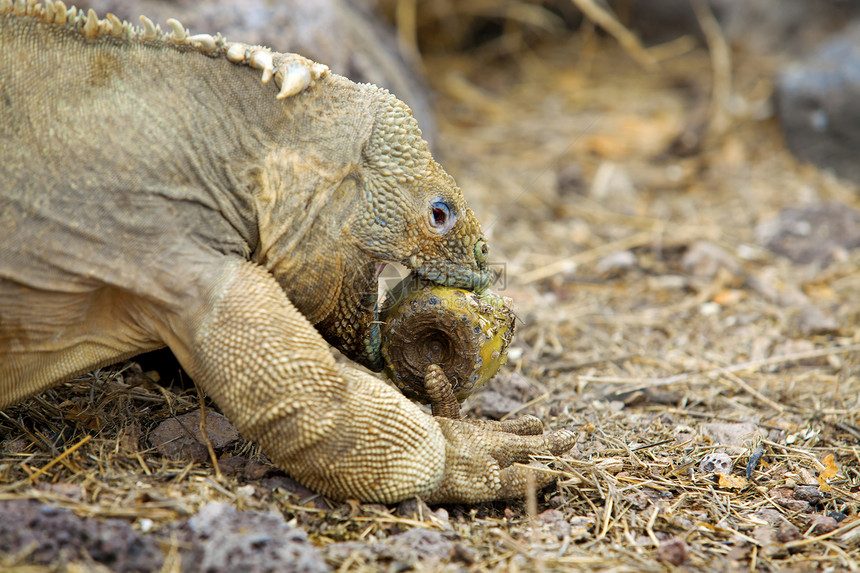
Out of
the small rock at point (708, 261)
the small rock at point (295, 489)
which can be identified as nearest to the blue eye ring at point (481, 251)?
the small rock at point (295, 489)

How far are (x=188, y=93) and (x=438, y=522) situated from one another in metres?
2.27

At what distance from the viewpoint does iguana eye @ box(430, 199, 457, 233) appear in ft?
13.1

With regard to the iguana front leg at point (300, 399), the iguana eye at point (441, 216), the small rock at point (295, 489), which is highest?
the iguana eye at point (441, 216)

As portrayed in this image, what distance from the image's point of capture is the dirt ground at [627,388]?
140 inches

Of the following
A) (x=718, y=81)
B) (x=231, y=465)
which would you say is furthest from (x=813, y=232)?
(x=231, y=465)

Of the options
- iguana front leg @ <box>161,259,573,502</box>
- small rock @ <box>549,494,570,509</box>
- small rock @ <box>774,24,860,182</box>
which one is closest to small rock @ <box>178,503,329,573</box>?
iguana front leg @ <box>161,259,573,502</box>

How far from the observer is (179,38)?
12.3 ft

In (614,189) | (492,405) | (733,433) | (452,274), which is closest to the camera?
(452,274)

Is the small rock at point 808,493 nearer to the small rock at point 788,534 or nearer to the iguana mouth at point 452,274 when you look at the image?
the small rock at point 788,534

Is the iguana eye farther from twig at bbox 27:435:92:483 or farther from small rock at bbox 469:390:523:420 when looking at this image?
twig at bbox 27:435:92:483

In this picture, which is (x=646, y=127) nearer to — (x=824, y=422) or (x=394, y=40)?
(x=394, y=40)

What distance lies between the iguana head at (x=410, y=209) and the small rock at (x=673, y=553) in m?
Answer: 1.54

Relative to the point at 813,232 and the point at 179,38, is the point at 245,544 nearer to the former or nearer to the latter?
the point at 179,38

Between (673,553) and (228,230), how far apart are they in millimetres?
2444
